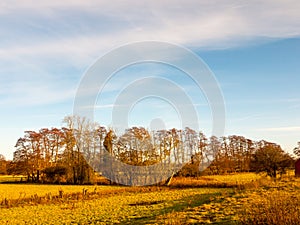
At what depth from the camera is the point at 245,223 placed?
9.38 metres

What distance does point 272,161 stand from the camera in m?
40.3

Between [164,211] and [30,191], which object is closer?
[164,211]

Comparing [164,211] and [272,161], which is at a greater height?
[272,161]

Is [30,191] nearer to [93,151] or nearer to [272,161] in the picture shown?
[93,151]

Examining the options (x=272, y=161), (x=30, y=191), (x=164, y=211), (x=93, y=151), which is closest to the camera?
(x=164, y=211)

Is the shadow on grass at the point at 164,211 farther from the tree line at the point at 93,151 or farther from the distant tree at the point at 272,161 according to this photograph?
the tree line at the point at 93,151

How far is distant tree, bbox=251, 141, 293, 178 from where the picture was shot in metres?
40.4

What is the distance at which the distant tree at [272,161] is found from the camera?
4039 centimetres

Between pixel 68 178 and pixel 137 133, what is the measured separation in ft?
46.9

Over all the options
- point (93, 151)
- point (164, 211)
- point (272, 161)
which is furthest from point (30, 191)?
point (272, 161)

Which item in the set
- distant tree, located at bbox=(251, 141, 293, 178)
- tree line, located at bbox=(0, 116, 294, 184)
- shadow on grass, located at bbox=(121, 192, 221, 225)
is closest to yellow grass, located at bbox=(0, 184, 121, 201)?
tree line, located at bbox=(0, 116, 294, 184)

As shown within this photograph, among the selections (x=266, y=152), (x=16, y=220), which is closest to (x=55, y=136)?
(x=266, y=152)

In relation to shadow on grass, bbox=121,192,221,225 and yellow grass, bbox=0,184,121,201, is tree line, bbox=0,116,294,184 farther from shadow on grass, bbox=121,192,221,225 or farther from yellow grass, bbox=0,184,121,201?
shadow on grass, bbox=121,192,221,225

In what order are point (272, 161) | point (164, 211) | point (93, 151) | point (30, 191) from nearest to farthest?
point (164, 211), point (272, 161), point (30, 191), point (93, 151)
